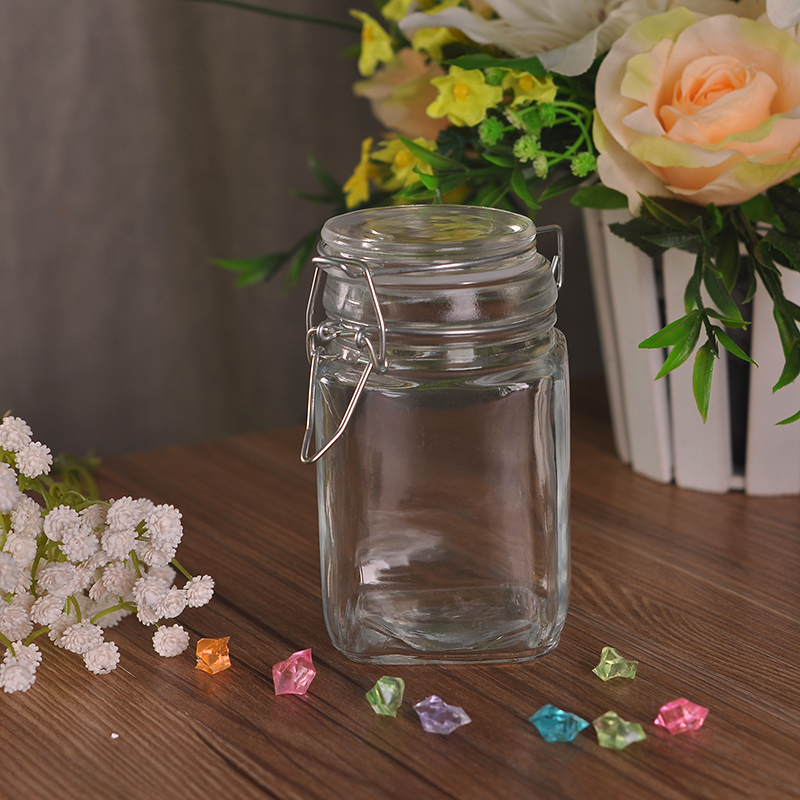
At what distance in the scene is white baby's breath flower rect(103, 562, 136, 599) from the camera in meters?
0.50

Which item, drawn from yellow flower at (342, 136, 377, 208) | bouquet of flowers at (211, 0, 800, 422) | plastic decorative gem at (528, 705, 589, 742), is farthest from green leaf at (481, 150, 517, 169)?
plastic decorative gem at (528, 705, 589, 742)

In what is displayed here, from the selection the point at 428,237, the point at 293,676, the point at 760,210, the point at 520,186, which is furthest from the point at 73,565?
the point at 760,210

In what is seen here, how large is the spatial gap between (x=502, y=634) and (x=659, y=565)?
0.15 m

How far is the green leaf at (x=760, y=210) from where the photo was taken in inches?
23.8

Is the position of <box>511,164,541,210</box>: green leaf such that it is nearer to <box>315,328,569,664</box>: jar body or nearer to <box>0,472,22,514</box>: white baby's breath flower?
<box>315,328,569,664</box>: jar body

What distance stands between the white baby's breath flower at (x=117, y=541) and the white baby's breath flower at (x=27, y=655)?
0.06 m

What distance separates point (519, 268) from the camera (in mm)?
460

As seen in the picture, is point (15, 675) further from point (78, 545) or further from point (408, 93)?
point (408, 93)

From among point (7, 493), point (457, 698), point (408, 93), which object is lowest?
point (457, 698)

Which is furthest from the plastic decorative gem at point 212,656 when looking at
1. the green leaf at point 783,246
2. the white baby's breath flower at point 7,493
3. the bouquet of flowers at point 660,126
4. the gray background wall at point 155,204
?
the gray background wall at point 155,204

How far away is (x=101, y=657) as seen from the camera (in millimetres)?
479

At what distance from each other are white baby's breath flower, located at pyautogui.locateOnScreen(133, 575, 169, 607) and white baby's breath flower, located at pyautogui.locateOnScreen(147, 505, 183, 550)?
0.07 ft

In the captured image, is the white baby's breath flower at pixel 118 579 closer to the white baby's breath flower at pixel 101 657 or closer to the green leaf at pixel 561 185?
the white baby's breath flower at pixel 101 657

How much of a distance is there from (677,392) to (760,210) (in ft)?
0.46
